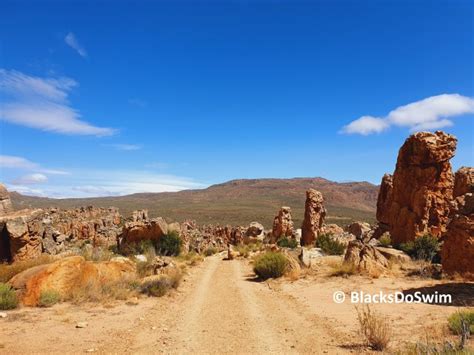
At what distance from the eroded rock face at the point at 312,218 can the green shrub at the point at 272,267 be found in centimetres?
1402

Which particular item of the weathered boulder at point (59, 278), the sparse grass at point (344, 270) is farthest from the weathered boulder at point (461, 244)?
the weathered boulder at point (59, 278)

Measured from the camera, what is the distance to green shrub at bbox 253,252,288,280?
58.9ft

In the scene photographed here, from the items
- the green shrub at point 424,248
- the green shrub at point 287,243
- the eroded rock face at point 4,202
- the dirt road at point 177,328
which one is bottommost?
the green shrub at point 287,243

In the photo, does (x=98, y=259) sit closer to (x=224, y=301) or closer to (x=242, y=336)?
(x=224, y=301)

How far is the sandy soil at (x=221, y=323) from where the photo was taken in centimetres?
821

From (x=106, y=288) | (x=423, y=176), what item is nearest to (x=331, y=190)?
(x=423, y=176)

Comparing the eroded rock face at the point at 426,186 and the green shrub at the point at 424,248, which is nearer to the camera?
the green shrub at the point at 424,248

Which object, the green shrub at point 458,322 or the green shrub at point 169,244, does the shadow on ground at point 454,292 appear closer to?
the green shrub at point 458,322

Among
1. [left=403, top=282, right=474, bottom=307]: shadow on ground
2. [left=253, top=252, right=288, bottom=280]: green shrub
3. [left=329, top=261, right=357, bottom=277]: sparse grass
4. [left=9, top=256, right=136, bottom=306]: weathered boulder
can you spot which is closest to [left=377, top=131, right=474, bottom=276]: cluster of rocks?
[left=329, top=261, right=357, bottom=277]: sparse grass

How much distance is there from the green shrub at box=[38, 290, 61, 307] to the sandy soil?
0.25 metres

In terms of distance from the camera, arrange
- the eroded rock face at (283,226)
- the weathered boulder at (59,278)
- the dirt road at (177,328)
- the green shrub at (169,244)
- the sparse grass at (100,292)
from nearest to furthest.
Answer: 1. the dirt road at (177,328)
2. the weathered boulder at (59,278)
3. the sparse grass at (100,292)
4. the green shrub at (169,244)
5. the eroded rock face at (283,226)

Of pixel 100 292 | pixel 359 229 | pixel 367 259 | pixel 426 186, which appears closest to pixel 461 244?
pixel 367 259

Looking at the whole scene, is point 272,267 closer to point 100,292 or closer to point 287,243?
point 100,292

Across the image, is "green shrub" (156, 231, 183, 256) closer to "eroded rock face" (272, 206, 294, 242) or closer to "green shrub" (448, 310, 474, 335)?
"eroded rock face" (272, 206, 294, 242)
